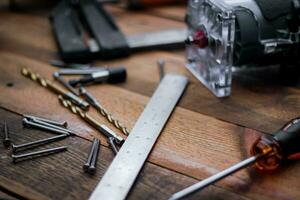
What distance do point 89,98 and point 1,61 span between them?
0.27m

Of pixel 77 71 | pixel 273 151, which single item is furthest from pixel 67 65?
pixel 273 151

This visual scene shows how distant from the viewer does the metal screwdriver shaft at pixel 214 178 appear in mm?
580

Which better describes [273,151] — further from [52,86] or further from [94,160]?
[52,86]

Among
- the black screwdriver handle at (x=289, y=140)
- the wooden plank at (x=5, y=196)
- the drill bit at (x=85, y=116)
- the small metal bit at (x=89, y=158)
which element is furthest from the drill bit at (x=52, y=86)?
the black screwdriver handle at (x=289, y=140)

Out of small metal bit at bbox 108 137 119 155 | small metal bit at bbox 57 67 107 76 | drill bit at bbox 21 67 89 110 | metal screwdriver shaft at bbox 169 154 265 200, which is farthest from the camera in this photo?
small metal bit at bbox 57 67 107 76

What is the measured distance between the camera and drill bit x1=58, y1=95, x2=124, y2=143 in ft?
2.40

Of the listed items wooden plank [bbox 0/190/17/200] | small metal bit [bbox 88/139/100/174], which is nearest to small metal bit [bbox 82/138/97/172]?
small metal bit [bbox 88/139/100/174]

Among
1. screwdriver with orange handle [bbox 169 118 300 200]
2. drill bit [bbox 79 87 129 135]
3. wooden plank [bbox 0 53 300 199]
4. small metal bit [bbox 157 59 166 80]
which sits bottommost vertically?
wooden plank [bbox 0 53 300 199]

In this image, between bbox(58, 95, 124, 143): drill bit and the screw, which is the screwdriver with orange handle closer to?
bbox(58, 95, 124, 143): drill bit

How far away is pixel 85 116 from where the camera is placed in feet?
2.58

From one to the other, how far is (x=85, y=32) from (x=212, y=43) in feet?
1.28

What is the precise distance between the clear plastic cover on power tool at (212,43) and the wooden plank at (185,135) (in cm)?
7

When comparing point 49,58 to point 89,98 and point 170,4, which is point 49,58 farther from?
point 170,4

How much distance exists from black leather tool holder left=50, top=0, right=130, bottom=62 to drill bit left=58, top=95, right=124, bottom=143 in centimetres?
18
